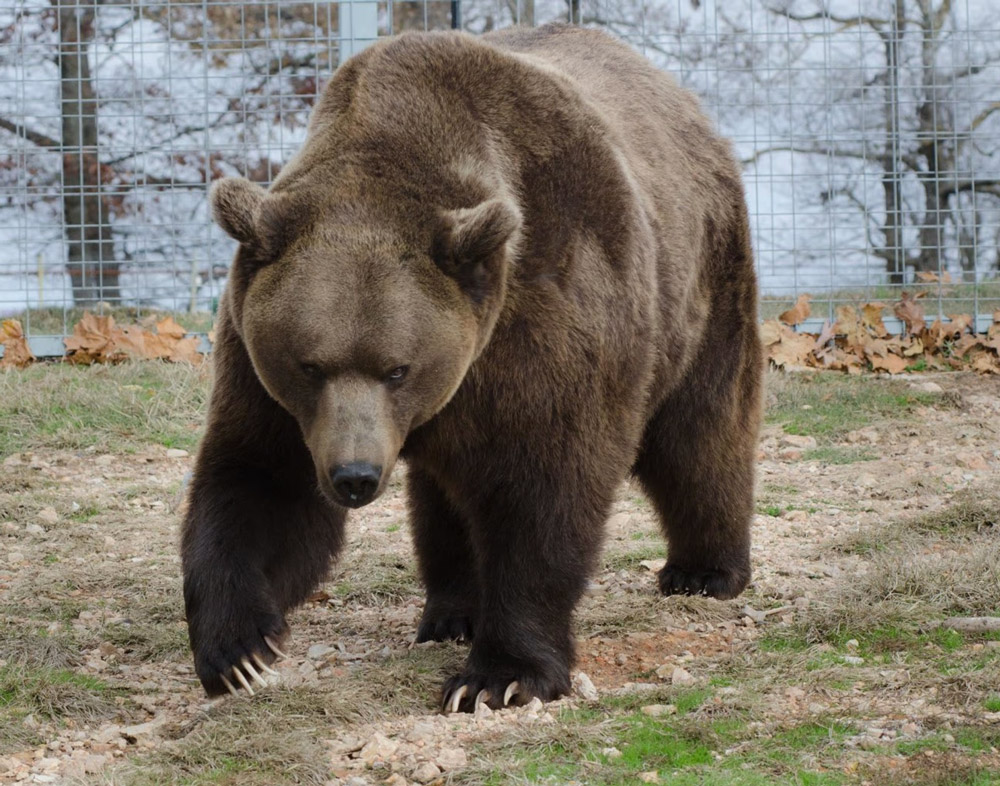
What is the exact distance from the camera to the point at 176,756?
3500 mm

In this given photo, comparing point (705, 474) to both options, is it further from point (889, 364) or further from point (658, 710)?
point (889, 364)

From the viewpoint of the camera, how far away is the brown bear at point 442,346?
12.6 ft

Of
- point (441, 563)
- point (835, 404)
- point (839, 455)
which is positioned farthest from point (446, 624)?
point (835, 404)

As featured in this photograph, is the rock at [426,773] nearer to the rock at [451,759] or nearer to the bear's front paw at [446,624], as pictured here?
the rock at [451,759]

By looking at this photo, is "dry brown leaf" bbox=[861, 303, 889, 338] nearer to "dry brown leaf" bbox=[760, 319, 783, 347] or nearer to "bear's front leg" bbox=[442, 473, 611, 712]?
"dry brown leaf" bbox=[760, 319, 783, 347]

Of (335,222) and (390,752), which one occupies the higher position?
(335,222)

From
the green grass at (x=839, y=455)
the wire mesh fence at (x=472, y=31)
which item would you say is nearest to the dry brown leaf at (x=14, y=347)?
the wire mesh fence at (x=472, y=31)

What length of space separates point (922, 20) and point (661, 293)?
910 cm

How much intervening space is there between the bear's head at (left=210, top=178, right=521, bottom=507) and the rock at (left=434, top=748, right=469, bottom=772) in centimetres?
72

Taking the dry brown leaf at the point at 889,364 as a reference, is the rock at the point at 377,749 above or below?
below

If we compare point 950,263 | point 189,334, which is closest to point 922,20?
point 950,263

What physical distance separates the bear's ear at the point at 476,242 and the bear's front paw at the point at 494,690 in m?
1.19

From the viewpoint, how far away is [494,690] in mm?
4180

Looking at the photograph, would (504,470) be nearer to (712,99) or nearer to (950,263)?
(712,99)
